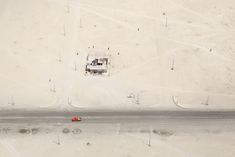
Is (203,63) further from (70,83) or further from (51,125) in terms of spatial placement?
(51,125)

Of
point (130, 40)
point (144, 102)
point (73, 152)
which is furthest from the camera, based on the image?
point (130, 40)

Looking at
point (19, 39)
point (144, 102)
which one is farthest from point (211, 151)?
point (19, 39)

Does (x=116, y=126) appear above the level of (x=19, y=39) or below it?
below

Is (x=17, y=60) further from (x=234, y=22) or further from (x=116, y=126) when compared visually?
(x=234, y=22)

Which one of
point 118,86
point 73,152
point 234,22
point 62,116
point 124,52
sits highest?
point 234,22

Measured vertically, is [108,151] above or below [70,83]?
below

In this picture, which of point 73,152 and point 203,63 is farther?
point 203,63

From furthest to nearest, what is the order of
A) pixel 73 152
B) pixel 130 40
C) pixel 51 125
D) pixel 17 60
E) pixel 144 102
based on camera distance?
pixel 130 40, pixel 17 60, pixel 144 102, pixel 51 125, pixel 73 152

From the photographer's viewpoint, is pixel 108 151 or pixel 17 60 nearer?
pixel 108 151

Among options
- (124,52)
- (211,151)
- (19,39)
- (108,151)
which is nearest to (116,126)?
(108,151)
